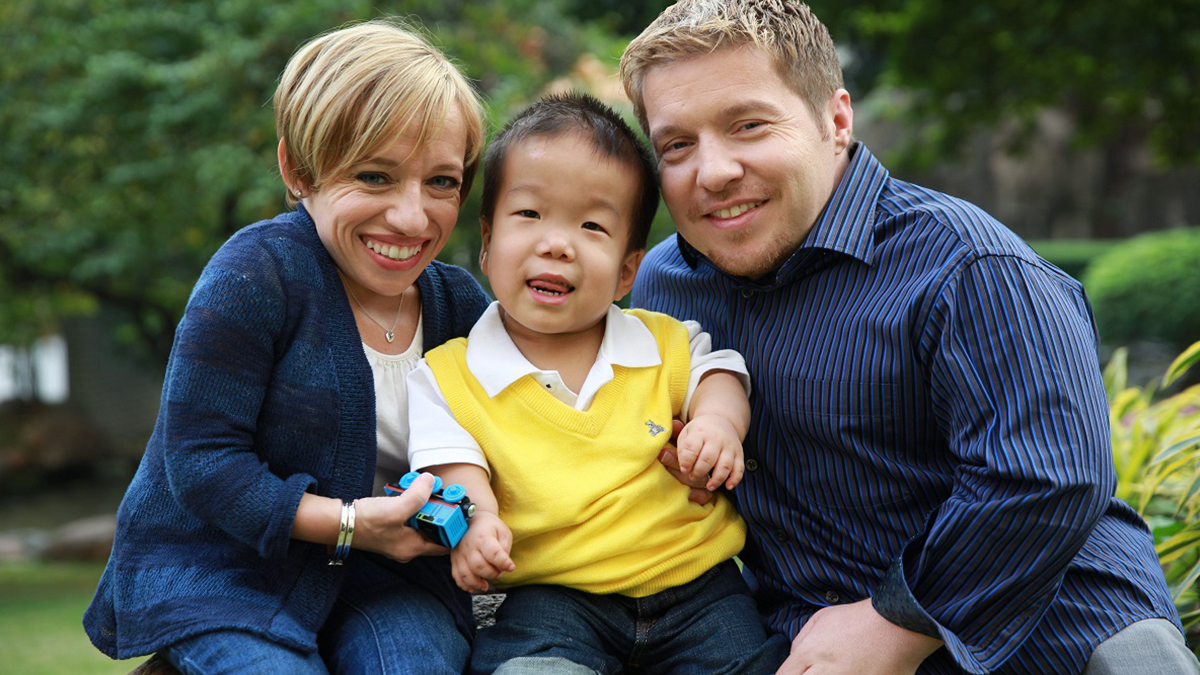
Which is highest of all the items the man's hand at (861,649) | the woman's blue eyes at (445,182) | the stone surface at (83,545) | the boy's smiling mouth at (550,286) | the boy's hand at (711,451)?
the woman's blue eyes at (445,182)

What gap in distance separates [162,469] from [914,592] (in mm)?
1526

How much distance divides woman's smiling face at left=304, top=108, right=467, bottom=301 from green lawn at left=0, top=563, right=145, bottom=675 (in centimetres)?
611

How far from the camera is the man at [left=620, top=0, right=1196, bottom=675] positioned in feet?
6.93

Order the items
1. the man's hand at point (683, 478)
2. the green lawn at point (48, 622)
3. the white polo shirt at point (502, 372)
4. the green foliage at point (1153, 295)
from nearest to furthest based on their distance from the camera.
Answer: the white polo shirt at point (502, 372) → the man's hand at point (683, 478) → the green lawn at point (48, 622) → the green foliage at point (1153, 295)

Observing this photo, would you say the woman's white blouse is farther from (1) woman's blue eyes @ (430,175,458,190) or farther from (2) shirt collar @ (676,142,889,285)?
(2) shirt collar @ (676,142,889,285)

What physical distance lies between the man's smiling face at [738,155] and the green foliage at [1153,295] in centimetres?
763

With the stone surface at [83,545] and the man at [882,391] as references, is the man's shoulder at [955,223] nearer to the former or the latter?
the man at [882,391]

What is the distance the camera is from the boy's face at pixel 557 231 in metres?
2.35

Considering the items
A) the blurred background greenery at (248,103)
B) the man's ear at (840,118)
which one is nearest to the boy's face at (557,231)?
the man's ear at (840,118)

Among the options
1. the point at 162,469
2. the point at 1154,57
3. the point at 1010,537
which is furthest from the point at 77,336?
the point at 1010,537

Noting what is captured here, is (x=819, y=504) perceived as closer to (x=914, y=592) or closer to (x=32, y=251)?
(x=914, y=592)

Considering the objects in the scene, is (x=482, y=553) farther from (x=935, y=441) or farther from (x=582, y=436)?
(x=935, y=441)

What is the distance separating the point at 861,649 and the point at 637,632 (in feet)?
1.50

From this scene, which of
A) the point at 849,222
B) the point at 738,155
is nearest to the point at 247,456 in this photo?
the point at 738,155
